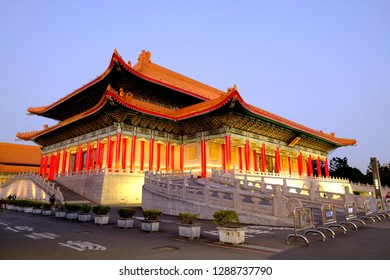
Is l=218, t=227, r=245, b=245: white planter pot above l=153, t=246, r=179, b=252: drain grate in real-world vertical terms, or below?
above

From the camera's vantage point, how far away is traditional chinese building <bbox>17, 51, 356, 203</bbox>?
26.3 m

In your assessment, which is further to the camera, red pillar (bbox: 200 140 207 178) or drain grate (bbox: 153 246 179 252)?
red pillar (bbox: 200 140 207 178)

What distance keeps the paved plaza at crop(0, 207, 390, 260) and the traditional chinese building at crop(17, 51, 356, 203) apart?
14.6 metres

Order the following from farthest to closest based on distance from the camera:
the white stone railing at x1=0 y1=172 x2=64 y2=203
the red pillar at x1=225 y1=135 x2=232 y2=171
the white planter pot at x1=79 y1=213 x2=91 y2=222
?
the red pillar at x1=225 y1=135 x2=232 y2=171 → the white stone railing at x1=0 y1=172 x2=64 y2=203 → the white planter pot at x1=79 y1=213 x2=91 y2=222

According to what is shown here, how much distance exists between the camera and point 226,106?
25.8 m

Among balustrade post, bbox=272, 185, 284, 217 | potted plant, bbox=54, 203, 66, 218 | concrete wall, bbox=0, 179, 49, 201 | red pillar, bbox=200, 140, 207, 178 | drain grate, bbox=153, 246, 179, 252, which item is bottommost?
drain grate, bbox=153, 246, 179, 252

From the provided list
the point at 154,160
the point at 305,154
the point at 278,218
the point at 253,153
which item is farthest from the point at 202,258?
the point at 305,154

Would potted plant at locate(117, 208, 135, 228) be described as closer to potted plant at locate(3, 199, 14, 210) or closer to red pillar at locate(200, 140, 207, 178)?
potted plant at locate(3, 199, 14, 210)

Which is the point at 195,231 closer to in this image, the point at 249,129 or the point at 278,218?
the point at 278,218

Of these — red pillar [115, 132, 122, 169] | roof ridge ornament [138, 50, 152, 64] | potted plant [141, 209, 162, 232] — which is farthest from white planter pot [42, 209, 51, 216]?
roof ridge ornament [138, 50, 152, 64]

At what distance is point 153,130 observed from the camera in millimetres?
29578

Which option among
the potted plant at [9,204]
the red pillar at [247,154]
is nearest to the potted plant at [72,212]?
the potted plant at [9,204]

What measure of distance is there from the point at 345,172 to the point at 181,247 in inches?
2554

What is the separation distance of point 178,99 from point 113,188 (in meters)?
14.2
